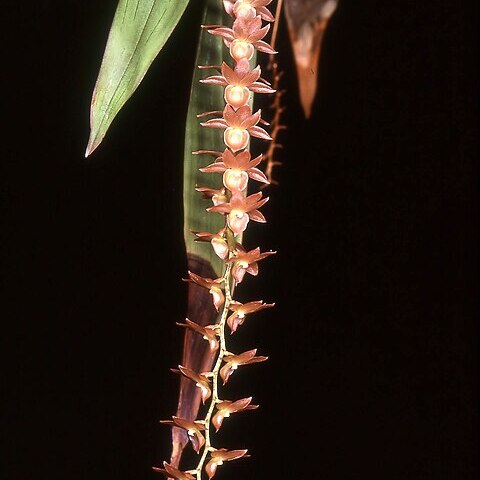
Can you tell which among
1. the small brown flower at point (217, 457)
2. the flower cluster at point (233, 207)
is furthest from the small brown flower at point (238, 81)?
the small brown flower at point (217, 457)

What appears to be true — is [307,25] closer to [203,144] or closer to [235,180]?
[203,144]

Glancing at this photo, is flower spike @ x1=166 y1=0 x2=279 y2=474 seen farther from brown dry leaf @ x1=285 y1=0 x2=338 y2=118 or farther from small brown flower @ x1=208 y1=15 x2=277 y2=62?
brown dry leaf @ x1=285 y1=0 x2=338 y2=118

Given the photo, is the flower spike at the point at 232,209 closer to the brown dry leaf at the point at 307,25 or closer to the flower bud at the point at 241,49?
the flower bud at the point at 241,49

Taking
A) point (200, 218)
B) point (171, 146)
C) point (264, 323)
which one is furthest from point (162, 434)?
point (200, 218)

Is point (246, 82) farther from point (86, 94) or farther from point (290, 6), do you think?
point (86, 94)

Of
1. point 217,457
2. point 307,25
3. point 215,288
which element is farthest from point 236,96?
point 307,25

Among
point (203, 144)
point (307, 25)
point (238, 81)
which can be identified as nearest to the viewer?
Answer: point (238, 81)
